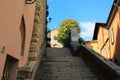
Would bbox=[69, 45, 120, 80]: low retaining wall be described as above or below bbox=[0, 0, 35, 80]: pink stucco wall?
below

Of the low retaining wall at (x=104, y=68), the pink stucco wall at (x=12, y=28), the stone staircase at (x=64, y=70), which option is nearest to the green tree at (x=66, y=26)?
the stone staircase at (x=64, y=70)

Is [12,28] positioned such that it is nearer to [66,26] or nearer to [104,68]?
[104,68]

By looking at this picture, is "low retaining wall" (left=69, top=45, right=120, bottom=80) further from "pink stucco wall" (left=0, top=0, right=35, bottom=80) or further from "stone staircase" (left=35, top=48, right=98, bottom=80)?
"pink stucco wall" (left=0, top=0, right=35, bottom=80)

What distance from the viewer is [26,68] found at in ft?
25.7

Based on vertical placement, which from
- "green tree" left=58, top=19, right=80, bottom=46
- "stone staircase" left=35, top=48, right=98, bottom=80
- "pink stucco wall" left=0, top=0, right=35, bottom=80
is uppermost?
"green tree" left=58, top=19, right=80, bottom=46

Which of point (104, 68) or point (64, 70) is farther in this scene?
point (64, 70)

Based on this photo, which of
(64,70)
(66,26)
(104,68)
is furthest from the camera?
(66,26)

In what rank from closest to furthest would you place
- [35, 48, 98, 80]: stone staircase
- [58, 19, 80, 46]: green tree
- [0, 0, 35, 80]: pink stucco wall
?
1. [0, 0, 35, 80]: pink stucco wall
2. [35, 48, 98, 80]: stone staircase
3. [58, 19, 80, 46]: green tree

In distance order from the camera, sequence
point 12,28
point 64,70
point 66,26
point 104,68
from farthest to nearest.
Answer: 1. point 66,26
2. point 64,70
3. point 104,68
4. point 12,28

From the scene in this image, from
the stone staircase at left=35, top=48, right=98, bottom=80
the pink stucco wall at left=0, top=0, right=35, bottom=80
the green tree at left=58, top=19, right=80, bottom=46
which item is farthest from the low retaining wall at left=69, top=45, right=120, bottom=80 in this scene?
the green tree at left=58, top=19, right=80, bottom=46

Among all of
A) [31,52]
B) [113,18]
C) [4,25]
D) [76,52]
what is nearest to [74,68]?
[31,52]

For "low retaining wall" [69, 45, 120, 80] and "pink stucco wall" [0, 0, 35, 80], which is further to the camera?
"low retaining wall" [69, 45, 120, 80]

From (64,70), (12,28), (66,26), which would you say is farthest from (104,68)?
(66,26)

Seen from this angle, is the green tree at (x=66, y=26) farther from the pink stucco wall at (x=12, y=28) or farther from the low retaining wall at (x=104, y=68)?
the pink stucco wall at (x=12, y=28)
